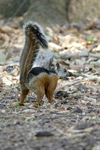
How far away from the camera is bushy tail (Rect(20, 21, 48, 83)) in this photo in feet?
9.84

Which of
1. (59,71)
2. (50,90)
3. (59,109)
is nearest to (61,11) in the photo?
(59,71)

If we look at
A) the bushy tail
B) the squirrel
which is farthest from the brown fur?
the bushy tail

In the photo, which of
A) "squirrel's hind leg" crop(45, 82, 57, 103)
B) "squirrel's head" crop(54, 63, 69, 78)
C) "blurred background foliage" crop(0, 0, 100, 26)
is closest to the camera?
"squirrel's hind leg" crop(45, 82, 57, 103)

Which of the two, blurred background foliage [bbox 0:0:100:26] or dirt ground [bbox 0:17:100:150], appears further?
blurred background foliage [bbox 0:0:100:26]

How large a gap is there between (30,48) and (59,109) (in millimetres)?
864

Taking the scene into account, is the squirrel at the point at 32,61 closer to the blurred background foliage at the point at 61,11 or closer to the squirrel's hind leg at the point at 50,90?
the squirrel's hind leg at the point at 50,90

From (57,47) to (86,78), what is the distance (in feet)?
8.19

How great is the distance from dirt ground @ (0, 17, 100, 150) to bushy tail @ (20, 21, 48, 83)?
498 millimetres

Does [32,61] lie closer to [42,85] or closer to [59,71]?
[42,85]

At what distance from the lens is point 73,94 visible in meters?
3.69

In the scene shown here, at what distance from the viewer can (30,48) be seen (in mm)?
3092

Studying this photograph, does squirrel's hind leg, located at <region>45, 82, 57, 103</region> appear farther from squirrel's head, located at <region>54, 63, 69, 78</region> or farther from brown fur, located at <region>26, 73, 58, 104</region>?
squirrel's head, located at <region>54, 63, 69, 78</region>

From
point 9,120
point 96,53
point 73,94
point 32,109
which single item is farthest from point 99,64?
point 9,120

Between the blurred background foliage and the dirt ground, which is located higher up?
the blurred background foliage
